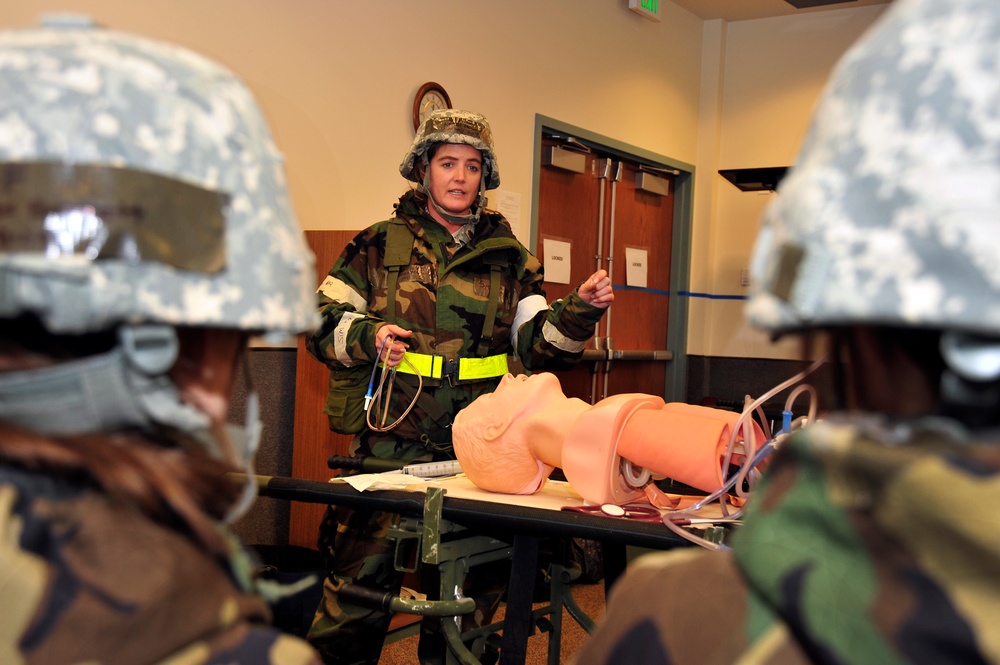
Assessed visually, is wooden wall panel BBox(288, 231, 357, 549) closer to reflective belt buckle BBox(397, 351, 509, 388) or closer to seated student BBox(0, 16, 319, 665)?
reflective belt buckle BBox(397, 351, 509, 388)

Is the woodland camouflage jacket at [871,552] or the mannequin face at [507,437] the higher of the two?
the woodland camouflage jacket at [871,552]

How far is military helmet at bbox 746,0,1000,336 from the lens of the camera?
593 mm

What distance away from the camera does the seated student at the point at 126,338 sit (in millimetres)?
666

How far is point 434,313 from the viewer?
116 inches

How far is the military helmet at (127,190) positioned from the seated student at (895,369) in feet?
1.63

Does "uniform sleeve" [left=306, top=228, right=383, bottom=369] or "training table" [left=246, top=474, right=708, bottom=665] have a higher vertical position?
"uniform sleeve" [left=306, top=228, right=383, bottom=369]

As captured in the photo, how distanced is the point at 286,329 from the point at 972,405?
24.4 inches

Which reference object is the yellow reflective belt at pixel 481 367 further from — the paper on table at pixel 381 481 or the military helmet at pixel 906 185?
the military helmet at pixel 906 185

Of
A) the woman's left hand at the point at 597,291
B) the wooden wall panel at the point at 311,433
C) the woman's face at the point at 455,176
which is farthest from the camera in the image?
the wooden wall panel at the point at 311,433

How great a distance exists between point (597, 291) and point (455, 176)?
62 cm

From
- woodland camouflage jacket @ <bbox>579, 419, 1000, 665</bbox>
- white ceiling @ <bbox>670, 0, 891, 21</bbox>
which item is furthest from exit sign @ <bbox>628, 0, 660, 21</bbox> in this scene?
woodland camouflage jacket @ <bbox>579, 419, 1000, 665</bbox>

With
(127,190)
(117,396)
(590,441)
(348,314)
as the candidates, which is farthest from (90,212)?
(348,314)

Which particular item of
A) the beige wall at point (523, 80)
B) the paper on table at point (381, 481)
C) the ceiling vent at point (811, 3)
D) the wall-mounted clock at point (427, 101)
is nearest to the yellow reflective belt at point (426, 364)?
the paper on table at point (381, 481)

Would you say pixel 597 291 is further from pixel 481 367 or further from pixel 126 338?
pixel 126 338
